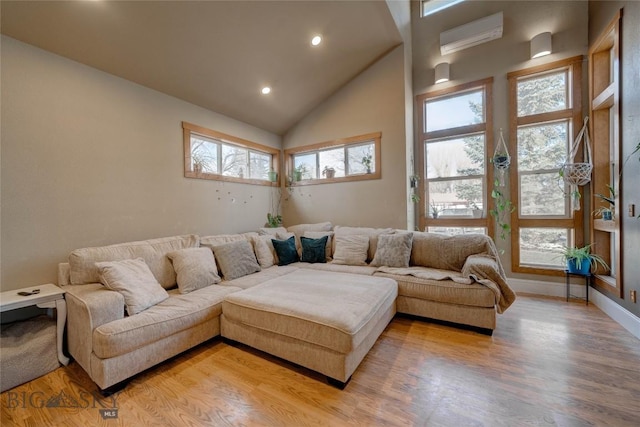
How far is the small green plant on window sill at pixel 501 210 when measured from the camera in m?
3.67

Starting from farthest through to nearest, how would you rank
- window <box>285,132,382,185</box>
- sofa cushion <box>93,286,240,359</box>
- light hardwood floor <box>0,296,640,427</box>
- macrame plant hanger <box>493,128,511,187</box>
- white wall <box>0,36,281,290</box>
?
window <box>285,132,382,185</box>
macrame plant hanger <box>493,128,511,187</box>
white wall <box>0,36,281,290</box>
sofa cushion <box>93,286,240,359</box>
light hardwood floor <box>0,296,640,427</box>

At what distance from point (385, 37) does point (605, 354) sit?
4139 millimetres

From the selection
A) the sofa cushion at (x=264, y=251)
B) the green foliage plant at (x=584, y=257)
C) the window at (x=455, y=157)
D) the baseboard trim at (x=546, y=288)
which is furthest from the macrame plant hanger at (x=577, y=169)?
the sofa cushion at (x=264, y=251)

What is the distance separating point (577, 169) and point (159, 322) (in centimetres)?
462

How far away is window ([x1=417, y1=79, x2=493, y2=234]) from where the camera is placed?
3.87 m

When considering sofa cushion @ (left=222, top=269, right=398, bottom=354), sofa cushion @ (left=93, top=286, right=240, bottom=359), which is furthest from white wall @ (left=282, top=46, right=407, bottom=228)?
sofa cushion @ (left=93, top=286, right=240, bottom=359)

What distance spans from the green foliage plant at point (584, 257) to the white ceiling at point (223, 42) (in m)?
3.58

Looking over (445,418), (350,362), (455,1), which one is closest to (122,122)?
(350,362)

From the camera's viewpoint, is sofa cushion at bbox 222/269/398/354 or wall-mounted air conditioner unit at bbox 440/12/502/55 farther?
wall-mounted air conditioner unit at bbox 440/12/502/55

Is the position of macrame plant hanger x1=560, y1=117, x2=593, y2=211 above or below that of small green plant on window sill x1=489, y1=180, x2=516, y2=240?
above

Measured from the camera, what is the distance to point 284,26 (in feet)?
9.80

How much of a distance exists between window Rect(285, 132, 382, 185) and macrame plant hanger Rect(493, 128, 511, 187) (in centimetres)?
162

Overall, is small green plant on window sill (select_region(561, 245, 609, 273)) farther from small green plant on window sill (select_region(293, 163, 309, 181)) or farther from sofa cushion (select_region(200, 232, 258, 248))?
sofa cushion (select_region(200, 232, 258, 248))

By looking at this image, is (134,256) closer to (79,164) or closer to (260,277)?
(79,164)
